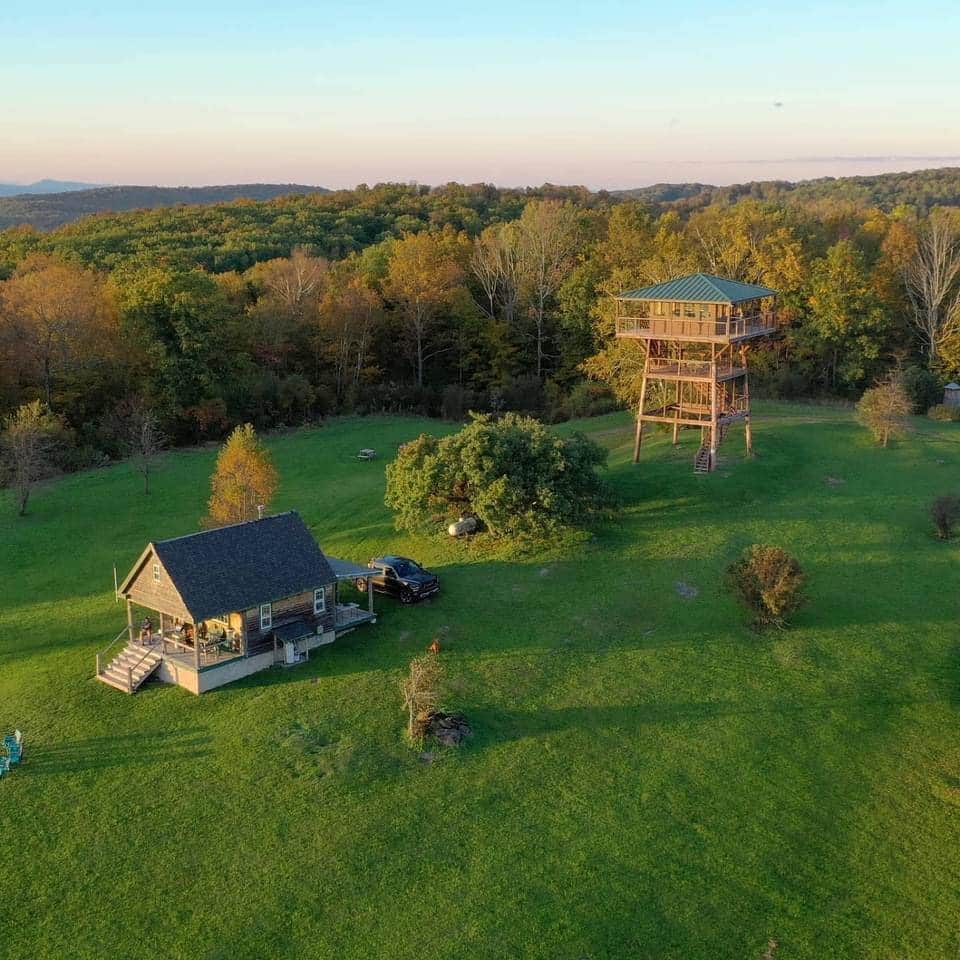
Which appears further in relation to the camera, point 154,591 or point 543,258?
point 543,258

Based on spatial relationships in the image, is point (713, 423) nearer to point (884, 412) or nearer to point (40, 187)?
point (884, 412)

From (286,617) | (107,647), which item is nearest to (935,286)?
(286,617)

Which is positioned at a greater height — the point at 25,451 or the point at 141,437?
the point at 25,451

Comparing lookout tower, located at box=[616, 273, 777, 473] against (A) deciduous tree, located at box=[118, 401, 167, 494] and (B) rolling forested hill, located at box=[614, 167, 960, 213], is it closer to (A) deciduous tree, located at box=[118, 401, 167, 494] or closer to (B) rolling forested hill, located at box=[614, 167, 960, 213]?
(A) deciduous tree, located at box=[118, 401, 167, 494]

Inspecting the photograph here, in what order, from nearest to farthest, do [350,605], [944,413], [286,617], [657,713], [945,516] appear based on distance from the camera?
[657,713], [286,617], [350,605], [945,516], [944,413]

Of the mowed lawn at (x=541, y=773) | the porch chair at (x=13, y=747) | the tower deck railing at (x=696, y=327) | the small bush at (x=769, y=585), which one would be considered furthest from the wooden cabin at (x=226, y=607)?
the tower deck railing at (x=696, y=327)

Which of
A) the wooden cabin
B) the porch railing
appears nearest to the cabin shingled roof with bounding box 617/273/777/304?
the wooden cabin

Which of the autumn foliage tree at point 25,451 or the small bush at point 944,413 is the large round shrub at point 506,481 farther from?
the small bush at point 944,413
